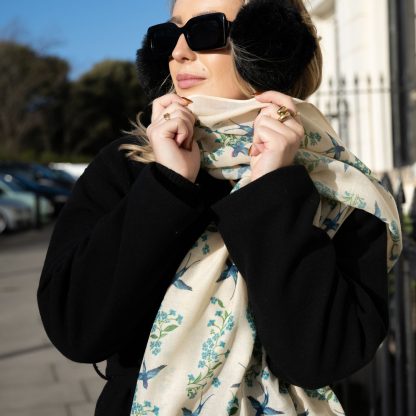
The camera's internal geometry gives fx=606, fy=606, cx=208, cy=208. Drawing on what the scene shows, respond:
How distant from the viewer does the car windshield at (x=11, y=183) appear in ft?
50.6

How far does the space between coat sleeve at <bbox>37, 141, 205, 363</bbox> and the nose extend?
12.0 inches

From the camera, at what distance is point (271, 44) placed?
1245 millimetres

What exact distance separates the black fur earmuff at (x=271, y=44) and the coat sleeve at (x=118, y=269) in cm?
32

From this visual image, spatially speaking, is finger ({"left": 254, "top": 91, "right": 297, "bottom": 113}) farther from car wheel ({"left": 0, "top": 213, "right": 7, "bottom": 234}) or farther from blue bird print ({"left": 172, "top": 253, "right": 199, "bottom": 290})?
car wheel ({"left": 0, "top": 213, "right": 7, "bottom": 234})

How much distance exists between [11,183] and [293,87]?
15.4 meters

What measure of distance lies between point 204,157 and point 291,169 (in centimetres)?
18

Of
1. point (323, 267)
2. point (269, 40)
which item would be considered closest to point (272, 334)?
point (323, 267)

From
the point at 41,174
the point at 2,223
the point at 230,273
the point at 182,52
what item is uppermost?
the point at 182,52

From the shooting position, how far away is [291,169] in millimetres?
1092

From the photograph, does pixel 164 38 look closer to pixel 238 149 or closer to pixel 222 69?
pixel 222 69

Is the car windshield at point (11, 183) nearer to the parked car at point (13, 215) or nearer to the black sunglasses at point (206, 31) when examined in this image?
the parked car at point (13, 215)

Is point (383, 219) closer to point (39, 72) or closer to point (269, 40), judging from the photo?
point (269, 40)

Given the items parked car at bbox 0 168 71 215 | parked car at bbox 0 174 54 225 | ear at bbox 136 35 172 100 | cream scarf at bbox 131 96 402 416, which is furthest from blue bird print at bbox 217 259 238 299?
parked car at bbox 0 168 71 215

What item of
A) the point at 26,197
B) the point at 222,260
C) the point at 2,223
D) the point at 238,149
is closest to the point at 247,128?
the point at 238,149
